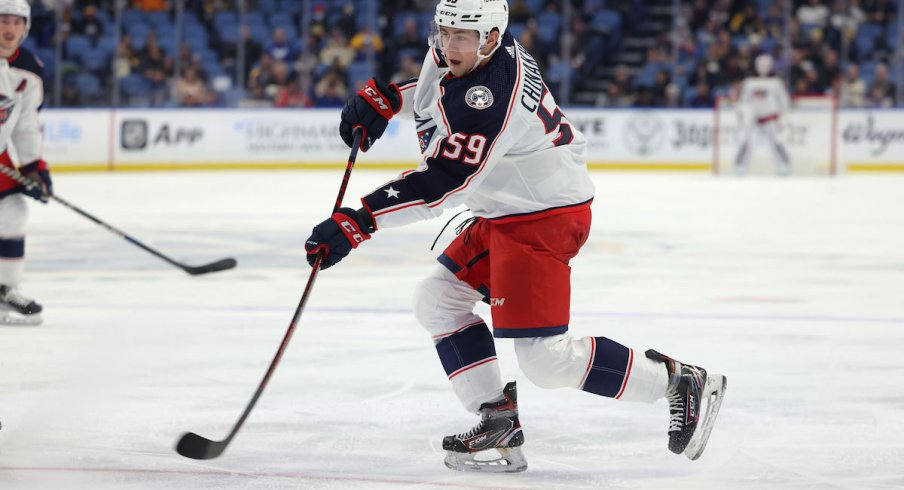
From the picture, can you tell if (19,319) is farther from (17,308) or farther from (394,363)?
(394,363)

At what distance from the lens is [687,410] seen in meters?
2.93

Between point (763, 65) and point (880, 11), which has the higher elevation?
point (880, 11)

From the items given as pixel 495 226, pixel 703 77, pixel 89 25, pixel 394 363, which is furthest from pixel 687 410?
pixel 703 77

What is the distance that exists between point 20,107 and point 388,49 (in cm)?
1045

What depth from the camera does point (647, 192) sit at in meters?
11.6

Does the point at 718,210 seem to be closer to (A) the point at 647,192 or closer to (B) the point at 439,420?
(A) the point at 647,192

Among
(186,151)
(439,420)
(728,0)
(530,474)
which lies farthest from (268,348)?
(728,0)

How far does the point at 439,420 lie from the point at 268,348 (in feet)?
3.88

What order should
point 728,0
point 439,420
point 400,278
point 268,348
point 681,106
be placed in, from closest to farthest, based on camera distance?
point 439,420, point 268,348, point 400,278, point 681,106, point 728,0

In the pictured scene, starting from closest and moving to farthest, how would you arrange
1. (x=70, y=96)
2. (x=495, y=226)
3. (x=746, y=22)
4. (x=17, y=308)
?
(x=495, y=226) < (x=17, y=308) < (x=70, y=96) < (x=746, y=22)

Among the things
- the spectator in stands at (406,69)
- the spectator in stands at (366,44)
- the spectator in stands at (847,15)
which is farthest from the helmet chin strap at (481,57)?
the spectator in stands at (847,15)

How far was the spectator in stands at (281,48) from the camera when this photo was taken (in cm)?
1495

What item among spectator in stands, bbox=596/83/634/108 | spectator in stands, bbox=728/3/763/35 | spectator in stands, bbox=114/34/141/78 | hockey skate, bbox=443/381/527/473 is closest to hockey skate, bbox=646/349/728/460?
hockey skate, bbox=443/381/527/473

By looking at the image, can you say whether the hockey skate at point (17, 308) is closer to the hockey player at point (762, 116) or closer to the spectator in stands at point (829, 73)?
the hockey player at point (762, 116)
